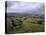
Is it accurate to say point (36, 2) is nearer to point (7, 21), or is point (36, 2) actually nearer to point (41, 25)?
point (41, 25)

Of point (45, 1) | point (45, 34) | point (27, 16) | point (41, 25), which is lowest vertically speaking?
point (45, 34)

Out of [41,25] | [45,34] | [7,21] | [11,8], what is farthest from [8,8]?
[45,34]

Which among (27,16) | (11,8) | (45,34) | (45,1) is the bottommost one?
(45,34)

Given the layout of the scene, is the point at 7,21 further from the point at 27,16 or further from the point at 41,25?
the point at 41,25

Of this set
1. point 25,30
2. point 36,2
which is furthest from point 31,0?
point 25,30

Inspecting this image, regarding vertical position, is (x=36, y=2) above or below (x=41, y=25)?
above
